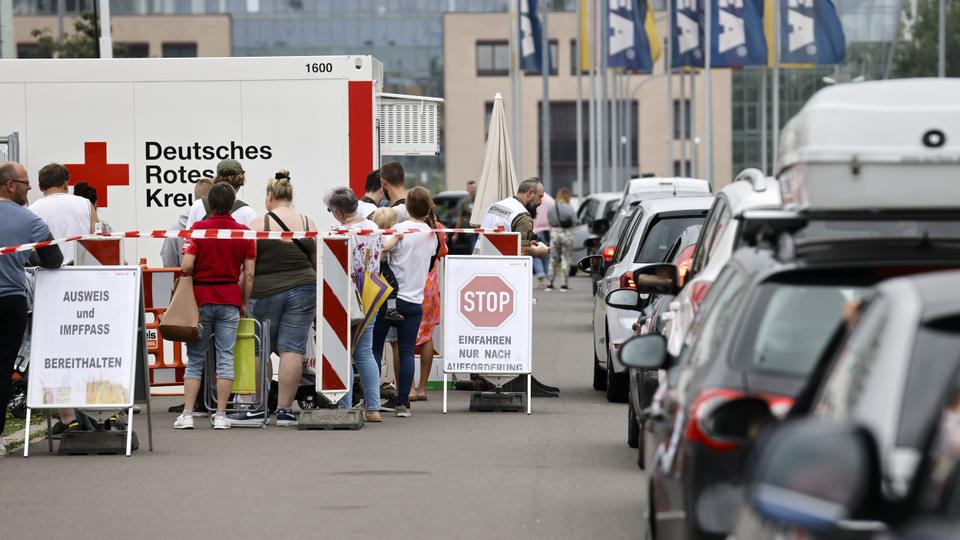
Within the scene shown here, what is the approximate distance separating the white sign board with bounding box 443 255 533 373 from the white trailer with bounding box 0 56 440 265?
2576mm

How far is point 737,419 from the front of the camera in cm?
535

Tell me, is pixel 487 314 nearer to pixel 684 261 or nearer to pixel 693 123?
pixel 684 261

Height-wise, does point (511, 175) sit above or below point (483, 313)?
above

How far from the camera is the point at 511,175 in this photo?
17.8 m

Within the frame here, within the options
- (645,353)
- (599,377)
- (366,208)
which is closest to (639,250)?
(599,377)

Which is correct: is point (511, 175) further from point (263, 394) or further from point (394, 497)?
point (394, 497)

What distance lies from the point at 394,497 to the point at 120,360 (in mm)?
2582

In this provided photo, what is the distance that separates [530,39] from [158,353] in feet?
110

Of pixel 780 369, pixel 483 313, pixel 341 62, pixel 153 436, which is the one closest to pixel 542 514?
pixel 780 369

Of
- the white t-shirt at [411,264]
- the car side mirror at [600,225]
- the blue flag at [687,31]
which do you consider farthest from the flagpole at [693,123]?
the white t-shirt at [411,264]

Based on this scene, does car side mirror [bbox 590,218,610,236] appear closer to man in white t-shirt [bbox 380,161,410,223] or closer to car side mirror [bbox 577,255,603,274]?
car side mirror [bbox 577,255,603,274]

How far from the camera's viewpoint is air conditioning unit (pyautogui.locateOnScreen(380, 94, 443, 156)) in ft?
57.7

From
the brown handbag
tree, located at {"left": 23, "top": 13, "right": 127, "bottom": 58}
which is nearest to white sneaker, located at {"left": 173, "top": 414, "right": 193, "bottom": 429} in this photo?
the brown handbag

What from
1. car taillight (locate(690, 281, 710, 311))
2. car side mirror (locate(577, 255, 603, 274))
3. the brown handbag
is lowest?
the brown handbag
